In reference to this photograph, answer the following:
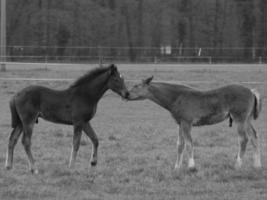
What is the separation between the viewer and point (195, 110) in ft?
33.9

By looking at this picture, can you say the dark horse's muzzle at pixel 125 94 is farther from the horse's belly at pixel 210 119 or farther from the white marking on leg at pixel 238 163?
the white marking on leg at pixel 238 163

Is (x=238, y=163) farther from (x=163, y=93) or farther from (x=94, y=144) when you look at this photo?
(x=94, y=144)

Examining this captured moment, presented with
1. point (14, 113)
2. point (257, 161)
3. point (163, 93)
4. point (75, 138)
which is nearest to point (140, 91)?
point (163, 93)

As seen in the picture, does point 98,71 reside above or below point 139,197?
above

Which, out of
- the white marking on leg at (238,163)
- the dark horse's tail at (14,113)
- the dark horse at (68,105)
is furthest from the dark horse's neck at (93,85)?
the white marking on leg at (238,163)

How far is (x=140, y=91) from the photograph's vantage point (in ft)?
34.7

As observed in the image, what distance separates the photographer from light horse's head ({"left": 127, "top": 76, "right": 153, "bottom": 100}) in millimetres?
10586

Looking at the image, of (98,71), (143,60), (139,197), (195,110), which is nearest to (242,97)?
(195,110)

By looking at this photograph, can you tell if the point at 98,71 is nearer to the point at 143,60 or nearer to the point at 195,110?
the point at 195,110

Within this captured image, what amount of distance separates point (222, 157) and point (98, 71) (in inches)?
108

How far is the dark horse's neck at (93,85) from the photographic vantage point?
406 inches

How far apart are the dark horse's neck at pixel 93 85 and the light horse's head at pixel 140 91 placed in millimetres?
476

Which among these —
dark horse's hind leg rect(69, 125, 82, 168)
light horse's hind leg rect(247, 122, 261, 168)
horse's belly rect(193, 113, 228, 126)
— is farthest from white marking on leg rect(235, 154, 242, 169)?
dark horse's hind leg rect(69, 125, 82, 168)

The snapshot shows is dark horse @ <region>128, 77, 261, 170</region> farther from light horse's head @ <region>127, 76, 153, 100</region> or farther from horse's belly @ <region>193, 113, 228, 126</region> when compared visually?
light horse's head @ <region>127, 76, 153, 100</region>
